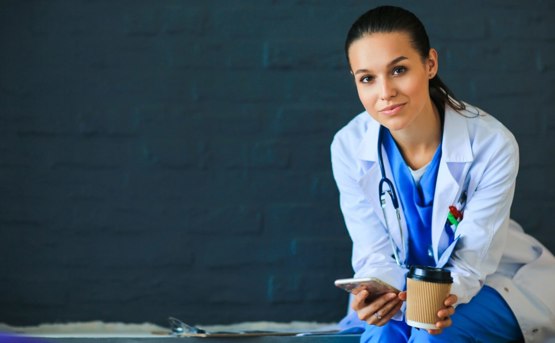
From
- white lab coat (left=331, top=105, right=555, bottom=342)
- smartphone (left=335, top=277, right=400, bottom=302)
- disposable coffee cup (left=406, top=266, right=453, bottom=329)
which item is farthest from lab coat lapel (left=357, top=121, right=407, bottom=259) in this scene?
disposable coffee cup (left=406, top=266, right=453, bottom=329)

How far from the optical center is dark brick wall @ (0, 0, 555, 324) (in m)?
2.69

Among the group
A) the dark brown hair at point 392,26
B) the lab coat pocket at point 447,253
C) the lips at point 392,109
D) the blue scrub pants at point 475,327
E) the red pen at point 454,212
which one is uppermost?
the dark brown hair at point 392,26

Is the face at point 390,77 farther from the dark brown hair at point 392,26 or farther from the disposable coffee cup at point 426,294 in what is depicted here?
the disposable coffee cup at point 426,294

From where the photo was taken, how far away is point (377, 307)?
1.96m

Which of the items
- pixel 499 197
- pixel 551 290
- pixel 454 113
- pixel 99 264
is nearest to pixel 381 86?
pixel 454 113

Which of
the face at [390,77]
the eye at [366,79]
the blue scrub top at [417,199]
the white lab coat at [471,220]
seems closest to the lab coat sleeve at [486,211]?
the white lab coat at [471,220]

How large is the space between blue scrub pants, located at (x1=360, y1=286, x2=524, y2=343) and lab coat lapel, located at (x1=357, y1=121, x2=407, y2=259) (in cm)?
22

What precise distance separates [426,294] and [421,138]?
1.68 feet

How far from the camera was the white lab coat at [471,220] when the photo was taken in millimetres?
2055

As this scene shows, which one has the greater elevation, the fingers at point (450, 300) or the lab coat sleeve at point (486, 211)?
the lab coat sleeve at point (486, 211)

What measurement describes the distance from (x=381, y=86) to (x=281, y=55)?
0.77m

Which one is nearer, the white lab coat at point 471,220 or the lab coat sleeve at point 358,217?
the white lab coat at point 471,220

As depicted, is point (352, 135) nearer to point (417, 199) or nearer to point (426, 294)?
point (417, 199)

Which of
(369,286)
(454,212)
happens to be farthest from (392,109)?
(369,286)
